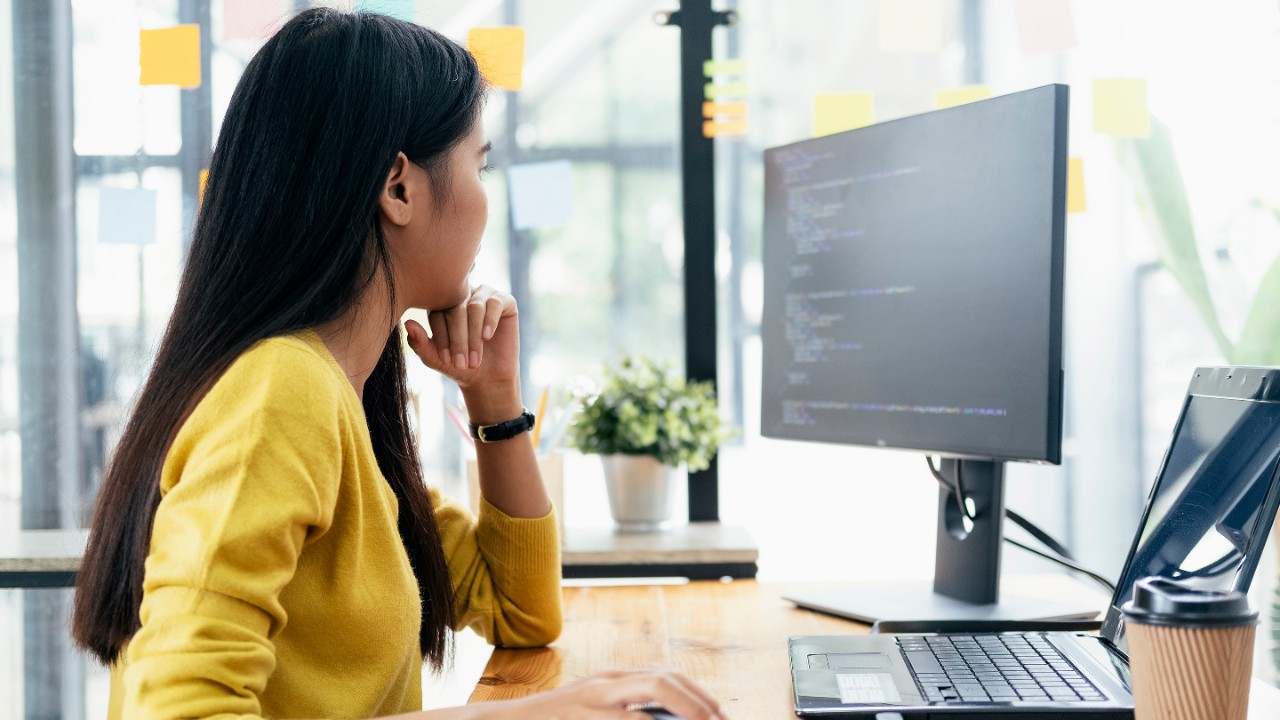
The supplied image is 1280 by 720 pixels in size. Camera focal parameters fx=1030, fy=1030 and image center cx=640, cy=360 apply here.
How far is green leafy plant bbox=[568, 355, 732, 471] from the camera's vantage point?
1575mm

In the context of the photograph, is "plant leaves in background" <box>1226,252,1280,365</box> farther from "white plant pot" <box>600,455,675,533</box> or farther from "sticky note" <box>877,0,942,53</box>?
"white plant pot" <box>600,455,675,533</box>

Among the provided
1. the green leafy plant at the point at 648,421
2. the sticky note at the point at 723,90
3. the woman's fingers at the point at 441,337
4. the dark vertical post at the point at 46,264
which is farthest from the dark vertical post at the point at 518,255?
the dark vertical post at the point at 46,264

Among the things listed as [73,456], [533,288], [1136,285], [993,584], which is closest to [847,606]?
[993,584]

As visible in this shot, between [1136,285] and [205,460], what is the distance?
1.70 m

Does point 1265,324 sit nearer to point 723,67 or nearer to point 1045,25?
point 1045,25

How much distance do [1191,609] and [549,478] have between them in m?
0.99

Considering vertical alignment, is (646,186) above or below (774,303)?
above

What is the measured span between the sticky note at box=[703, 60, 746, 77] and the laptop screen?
0.99 m

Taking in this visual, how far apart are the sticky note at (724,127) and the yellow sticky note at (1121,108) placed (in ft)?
1.86

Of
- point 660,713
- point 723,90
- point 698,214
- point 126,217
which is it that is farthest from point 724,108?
point 660,713

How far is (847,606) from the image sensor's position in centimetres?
117

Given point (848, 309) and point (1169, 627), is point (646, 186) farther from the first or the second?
point (1169, 627)

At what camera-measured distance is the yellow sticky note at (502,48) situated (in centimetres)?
169

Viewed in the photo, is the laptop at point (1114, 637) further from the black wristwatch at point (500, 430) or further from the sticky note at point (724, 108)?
the sticky note at point (724, 108)
